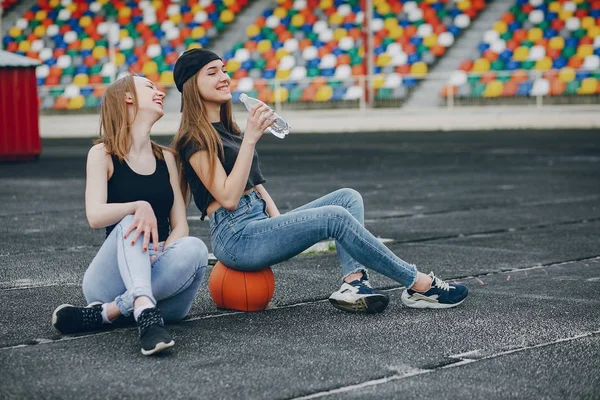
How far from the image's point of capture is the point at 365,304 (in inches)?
219

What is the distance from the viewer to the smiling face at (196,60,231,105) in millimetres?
5477

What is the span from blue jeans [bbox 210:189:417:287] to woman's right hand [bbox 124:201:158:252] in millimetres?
626

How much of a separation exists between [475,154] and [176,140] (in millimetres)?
13277

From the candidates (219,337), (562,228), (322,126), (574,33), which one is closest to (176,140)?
(219,337)

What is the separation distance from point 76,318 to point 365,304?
1502 millimetres

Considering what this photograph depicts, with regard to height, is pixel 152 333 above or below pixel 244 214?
below

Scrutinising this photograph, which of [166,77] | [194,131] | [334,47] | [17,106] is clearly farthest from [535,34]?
[194,131]

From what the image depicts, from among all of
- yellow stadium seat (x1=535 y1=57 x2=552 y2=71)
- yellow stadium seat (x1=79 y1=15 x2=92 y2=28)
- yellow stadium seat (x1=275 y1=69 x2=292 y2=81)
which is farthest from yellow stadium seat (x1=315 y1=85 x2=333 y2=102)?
yellow stadium seat (x1=79 y1=15 x2=92 y2=28)

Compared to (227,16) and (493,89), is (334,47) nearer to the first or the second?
(227,16)

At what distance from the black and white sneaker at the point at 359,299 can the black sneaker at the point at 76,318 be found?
1269mm

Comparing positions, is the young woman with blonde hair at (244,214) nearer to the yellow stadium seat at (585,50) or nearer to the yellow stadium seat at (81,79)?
the yellow stadium seat at (585,50)

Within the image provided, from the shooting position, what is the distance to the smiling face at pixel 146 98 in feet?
17.3

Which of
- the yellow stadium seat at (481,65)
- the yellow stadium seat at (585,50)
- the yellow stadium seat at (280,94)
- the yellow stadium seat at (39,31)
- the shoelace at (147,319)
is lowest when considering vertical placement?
the yellow stadium seat at (280,94)

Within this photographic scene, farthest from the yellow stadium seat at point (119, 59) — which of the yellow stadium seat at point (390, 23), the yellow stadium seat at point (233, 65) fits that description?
the yellow stadium seat at point (390, 23)
